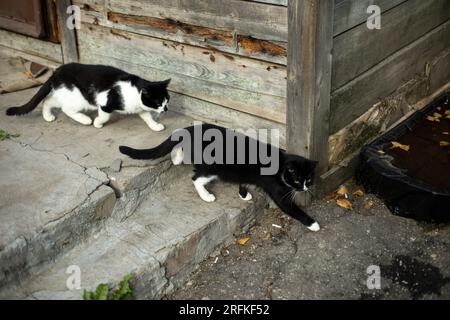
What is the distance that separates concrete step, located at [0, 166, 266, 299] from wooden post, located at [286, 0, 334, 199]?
631 millimetres

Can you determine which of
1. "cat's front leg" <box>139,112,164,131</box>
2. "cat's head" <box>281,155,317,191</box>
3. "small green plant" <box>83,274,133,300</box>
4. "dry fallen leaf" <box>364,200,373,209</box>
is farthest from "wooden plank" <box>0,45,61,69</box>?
"dry fallen leaf" <box>364,200,373,209</box>

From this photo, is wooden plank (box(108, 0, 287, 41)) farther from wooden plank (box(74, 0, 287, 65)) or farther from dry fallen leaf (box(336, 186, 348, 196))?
dry fallen leaf (box(336, 186, 348, 196))

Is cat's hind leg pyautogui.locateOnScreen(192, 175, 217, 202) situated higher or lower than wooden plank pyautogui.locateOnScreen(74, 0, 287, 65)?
lower

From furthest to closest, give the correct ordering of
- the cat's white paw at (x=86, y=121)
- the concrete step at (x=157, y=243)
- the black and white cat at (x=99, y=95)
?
the cat's white paw at (x=86, y=121) → the black and white cat at (x=99, y=95) → the concrete step at (x=157, y=243)

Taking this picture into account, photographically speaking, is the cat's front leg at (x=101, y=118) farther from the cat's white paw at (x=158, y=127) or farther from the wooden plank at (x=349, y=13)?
the wooden plank at (x=349, y=13)

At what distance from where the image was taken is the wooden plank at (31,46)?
17.5ft

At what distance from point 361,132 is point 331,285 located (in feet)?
4.94

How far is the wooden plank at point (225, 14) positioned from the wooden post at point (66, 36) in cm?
78

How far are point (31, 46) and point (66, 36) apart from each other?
0.70 meters

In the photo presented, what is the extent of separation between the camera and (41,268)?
3.20 m

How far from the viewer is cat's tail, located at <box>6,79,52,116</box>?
4.38 metres

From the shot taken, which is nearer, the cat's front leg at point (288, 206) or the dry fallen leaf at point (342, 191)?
the cat's front leg at point (288, 206)

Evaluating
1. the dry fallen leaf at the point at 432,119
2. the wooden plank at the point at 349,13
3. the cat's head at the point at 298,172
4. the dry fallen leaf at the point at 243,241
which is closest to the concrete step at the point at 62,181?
the dry fallen leaf at the point at 243,241
